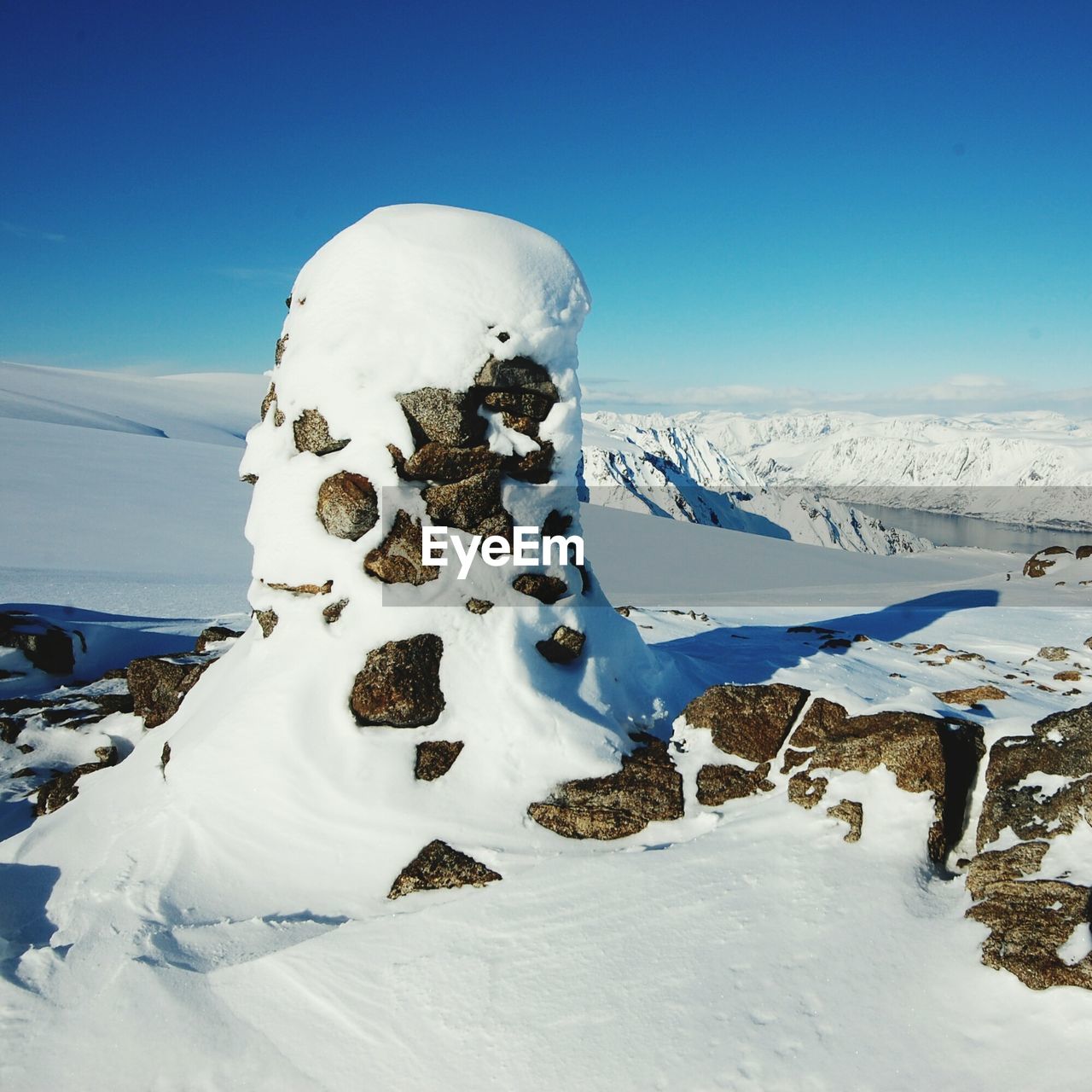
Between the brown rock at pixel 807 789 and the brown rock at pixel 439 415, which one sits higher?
the brown rock at pixel 439 415

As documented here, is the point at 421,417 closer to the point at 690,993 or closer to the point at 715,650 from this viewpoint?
the point at 690,993

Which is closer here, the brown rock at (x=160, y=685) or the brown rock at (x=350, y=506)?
the brown rock at (x=350, y=506)

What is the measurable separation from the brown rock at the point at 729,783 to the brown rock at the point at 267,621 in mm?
3421

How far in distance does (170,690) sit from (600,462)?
12607 cm

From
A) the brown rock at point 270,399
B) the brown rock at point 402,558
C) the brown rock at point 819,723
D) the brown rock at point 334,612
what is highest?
the brown rock at point 270,399

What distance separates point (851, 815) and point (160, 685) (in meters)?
6.33

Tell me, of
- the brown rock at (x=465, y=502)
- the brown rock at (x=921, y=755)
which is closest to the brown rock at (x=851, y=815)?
the brown rock at (x=921, y=755)

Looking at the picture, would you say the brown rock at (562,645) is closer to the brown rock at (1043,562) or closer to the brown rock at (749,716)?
the brown rock at (749,716)

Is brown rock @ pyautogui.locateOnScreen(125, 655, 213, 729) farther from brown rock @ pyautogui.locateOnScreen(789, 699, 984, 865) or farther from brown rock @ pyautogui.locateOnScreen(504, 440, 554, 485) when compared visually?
brown rock @ pyautogui.locateOnScreen(789, 699, 984, 865)

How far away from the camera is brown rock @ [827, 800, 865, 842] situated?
4.40m

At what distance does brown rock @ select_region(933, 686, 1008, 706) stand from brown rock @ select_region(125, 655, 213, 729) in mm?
6852

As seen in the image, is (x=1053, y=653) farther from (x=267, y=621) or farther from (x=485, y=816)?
(x=267, y=621)

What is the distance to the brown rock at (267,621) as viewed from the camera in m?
6.18

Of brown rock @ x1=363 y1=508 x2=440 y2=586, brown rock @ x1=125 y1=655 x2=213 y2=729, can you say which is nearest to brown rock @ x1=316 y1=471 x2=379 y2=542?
brown rock @ x1=363 y1=508 x2=440 y2=586
